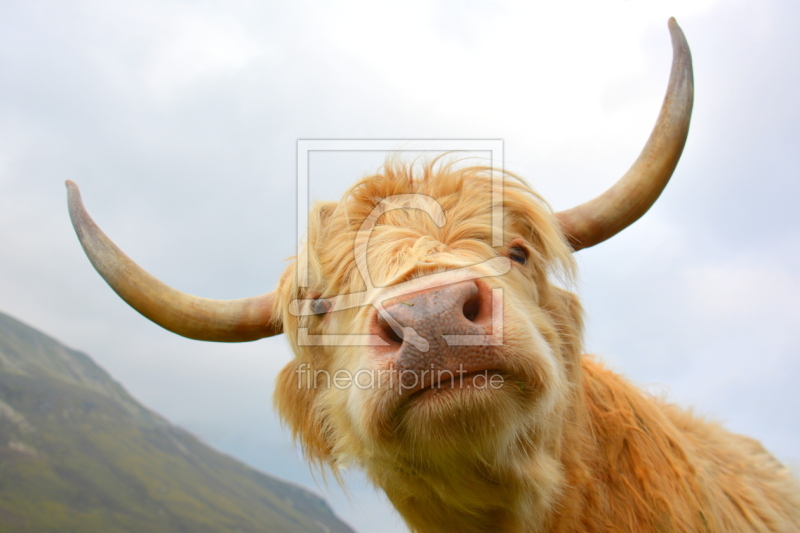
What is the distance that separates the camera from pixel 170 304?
2924 mm

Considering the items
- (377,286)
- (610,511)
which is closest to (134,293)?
(377,286)

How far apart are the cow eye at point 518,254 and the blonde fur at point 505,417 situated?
6 centimetres

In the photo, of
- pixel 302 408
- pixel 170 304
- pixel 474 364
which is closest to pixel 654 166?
pixel 474 364

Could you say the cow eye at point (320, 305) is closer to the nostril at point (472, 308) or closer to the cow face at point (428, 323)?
the cow face at point (428, 323)

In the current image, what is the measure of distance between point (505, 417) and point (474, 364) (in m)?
0.32

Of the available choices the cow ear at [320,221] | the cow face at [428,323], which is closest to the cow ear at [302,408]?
the cow face at [428,323]

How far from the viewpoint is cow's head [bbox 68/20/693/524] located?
6.00 feet

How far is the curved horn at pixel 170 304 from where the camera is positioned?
2898 millimetres

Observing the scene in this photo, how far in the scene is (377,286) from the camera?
2277 millimetres

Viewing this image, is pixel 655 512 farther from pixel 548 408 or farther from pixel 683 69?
pixel 683 69

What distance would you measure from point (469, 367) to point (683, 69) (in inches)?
88.9

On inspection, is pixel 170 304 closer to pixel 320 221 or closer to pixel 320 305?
pixel 320 305

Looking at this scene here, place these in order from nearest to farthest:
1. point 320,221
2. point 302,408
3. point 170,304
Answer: point 170,304, point 320,221, point 302,408

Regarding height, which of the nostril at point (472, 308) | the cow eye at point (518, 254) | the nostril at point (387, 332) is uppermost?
the cow eye at point (518, 254)
